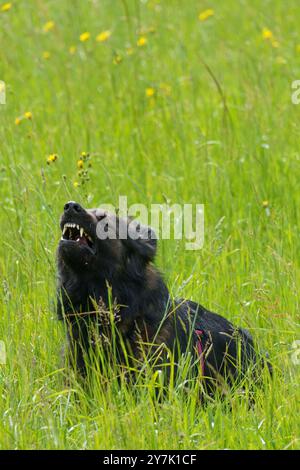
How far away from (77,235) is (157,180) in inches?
69.4

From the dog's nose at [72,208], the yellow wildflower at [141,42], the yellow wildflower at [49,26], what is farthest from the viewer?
the yellow wildflower at [49,26]

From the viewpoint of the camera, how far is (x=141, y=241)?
5.24 m

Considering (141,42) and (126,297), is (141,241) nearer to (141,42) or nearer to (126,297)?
(126,297)

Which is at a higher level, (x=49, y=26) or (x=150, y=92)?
(x=49, y=26)

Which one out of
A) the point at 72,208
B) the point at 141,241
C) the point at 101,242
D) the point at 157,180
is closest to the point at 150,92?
the point at 157,180

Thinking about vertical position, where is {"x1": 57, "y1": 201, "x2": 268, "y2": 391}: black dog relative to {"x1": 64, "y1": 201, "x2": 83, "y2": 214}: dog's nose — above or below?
below

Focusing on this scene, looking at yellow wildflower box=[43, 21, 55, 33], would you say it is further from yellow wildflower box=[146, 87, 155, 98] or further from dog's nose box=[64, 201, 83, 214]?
dog's nose box=[64, 201, 83, 214]

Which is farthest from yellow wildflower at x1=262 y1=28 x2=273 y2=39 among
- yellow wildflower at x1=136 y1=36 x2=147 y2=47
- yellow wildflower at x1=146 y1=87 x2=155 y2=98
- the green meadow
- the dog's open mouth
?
the dog's open mouth

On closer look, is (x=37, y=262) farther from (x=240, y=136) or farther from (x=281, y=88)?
(x=281, y=88)

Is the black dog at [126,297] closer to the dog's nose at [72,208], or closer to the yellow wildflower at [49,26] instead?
the dog's nose at [72,208]

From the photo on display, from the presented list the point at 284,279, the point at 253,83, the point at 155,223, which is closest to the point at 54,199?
the point at 155,223

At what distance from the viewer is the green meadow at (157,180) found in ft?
13.4

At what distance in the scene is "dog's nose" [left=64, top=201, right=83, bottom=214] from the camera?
16.0 ft

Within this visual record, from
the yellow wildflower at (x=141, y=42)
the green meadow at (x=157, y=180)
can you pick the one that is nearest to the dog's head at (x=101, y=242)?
the green meadow at (x=157, y=180)
